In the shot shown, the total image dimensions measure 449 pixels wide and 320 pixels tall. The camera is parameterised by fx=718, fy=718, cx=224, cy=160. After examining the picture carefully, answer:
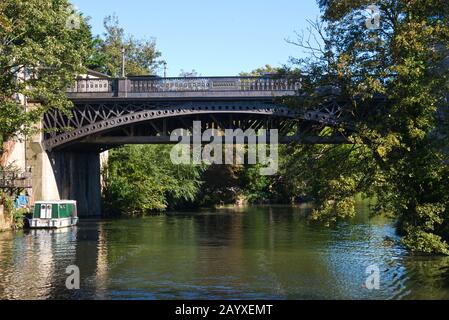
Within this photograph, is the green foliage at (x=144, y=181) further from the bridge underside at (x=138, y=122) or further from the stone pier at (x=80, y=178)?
the bridge underside at (x=138, y=122)

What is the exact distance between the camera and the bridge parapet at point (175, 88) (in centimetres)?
4581

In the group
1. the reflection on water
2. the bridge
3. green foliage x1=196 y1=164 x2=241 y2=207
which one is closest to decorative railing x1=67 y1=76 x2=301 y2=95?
the bridge

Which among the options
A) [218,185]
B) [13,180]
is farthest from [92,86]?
[218,185]

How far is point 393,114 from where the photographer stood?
83.9 ft

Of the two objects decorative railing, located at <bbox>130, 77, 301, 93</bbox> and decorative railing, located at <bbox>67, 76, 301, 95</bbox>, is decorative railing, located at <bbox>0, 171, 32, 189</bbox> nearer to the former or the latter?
decorative railing, located at <bbox>67, 76, 301, 95</bbox>

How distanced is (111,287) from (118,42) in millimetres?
69109

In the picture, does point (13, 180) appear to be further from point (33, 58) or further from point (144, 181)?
point (144, 181)

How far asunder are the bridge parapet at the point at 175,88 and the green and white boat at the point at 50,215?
8.19 metres

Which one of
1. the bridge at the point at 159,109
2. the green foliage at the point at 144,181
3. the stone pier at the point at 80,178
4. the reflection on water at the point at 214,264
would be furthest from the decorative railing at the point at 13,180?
the green foliage at the point at 144,181

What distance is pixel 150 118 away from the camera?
47188mm

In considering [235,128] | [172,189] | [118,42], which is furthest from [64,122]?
[118,42]

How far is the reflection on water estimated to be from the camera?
71.6 ft
